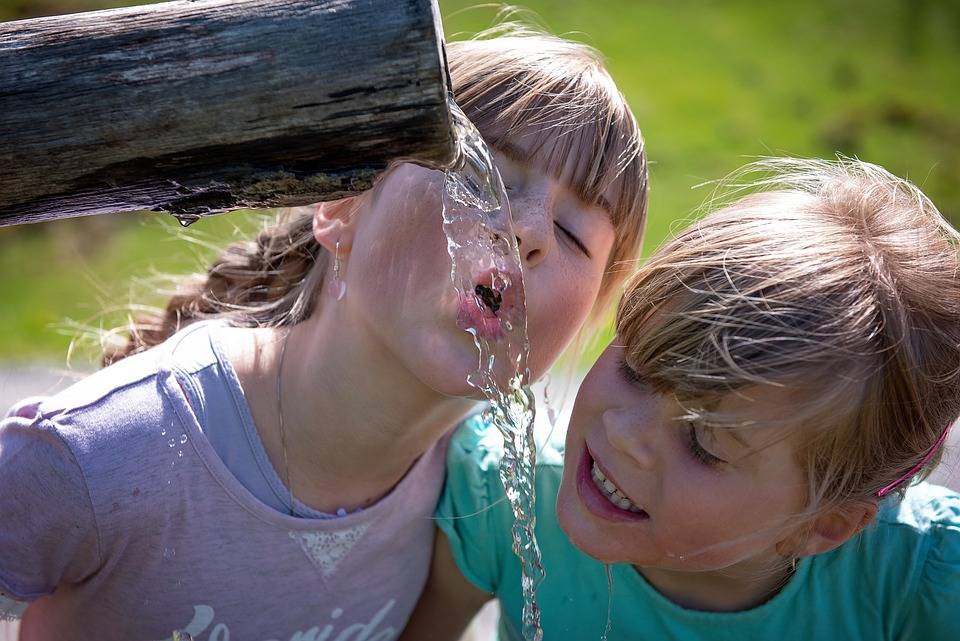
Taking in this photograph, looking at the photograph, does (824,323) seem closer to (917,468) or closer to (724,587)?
(917,468)

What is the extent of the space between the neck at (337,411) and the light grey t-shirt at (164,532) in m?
0.07

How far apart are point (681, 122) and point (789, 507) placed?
5597mm

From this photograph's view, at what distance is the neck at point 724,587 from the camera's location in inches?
93.2

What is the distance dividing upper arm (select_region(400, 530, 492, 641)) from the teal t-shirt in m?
0.08

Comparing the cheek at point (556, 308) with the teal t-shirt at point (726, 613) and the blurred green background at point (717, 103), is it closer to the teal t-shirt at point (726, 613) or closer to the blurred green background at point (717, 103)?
the teal t-shirt at point (726, 613)

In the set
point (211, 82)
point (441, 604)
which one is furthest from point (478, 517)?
point (211, 82)

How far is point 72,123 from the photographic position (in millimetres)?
1508

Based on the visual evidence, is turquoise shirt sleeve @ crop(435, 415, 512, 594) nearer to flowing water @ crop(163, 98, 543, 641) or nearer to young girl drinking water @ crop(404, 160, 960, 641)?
flowing water @ crop(163, 98, 543, 641)

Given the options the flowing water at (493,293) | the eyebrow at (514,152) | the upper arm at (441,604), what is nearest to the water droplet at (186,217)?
the flowing water at (493,293)

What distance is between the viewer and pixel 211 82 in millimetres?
1508

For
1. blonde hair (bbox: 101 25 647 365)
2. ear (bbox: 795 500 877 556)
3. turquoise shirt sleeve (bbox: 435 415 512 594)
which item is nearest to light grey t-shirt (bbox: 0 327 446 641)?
turquoise shirt sleeve (bbox: 435 415 512 594)

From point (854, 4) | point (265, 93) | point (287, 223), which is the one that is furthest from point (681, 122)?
Result: point (265, 93)

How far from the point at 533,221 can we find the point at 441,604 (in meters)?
1.15

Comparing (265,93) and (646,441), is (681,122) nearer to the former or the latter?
(646,441)
